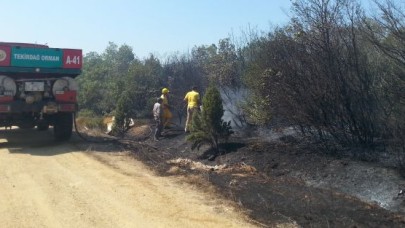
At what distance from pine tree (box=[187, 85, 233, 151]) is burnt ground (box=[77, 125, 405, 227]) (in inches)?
11.4

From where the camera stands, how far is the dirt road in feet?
19.4

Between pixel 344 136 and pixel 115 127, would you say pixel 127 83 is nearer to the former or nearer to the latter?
pixel 115 127

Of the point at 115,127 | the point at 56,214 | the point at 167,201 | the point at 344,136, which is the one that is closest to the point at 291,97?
the point at 344,136

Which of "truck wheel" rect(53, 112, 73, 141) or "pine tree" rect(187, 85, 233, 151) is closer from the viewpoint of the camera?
"pine tree" rect(187, 85, 233, 151)

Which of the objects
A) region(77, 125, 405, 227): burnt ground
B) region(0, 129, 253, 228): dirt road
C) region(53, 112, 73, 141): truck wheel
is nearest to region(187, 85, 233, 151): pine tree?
region(77, 125, 405, 227): burnt ground

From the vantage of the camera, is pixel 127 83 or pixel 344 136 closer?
pixel 344 136

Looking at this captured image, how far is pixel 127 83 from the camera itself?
1944 centimetres

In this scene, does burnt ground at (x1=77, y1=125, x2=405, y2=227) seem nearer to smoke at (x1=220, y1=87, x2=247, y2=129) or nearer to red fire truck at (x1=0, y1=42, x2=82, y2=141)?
smoke at (x1=220, y1=87, x2=247, y2=129)

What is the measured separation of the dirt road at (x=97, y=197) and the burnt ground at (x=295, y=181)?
54 cm

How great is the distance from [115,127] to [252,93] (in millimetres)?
6173

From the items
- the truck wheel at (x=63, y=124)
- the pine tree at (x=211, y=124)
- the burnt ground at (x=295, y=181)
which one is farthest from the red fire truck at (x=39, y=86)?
the pine tree at (x=211, y=124)

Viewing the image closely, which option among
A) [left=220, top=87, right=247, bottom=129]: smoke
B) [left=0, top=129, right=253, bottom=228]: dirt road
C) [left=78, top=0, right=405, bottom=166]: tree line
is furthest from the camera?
[left=220, top=87, right=247, bottom=129]: smoke

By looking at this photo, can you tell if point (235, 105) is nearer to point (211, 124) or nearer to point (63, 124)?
point (211, 124)

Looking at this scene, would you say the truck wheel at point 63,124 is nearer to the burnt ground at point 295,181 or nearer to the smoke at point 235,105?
the burnt ground at point 295,181
